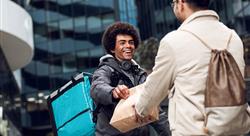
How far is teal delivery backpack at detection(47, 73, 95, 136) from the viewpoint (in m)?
4.38

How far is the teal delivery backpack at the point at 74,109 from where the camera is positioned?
438 centimetres

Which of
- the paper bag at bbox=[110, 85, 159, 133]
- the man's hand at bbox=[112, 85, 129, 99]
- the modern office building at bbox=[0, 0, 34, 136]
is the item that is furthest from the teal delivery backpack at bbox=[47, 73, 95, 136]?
the modern office building at bbox=[0, 0, 34, 136]

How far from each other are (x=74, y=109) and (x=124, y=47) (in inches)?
26.1

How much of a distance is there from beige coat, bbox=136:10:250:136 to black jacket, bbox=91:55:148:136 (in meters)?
0.82

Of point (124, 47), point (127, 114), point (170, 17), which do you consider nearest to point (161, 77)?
point (127, 114)

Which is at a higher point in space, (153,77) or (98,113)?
(153,77)

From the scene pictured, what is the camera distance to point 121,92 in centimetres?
368

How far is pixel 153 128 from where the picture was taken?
4.25 meters

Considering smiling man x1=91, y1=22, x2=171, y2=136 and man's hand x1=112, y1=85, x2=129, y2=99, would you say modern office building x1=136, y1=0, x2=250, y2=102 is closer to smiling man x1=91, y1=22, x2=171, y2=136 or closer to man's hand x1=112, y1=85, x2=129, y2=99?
smiling man x1=91, y1=22, x2=171, y2=136

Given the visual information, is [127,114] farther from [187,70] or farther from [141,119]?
[187,70]

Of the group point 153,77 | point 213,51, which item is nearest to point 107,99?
point 153,77

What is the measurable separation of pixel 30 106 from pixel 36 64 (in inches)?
153

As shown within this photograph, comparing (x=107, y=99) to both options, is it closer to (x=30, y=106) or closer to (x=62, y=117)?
(x=62, y=117)

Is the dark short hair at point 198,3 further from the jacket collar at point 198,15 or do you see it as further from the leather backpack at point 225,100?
the leather backpack at point 225,100
